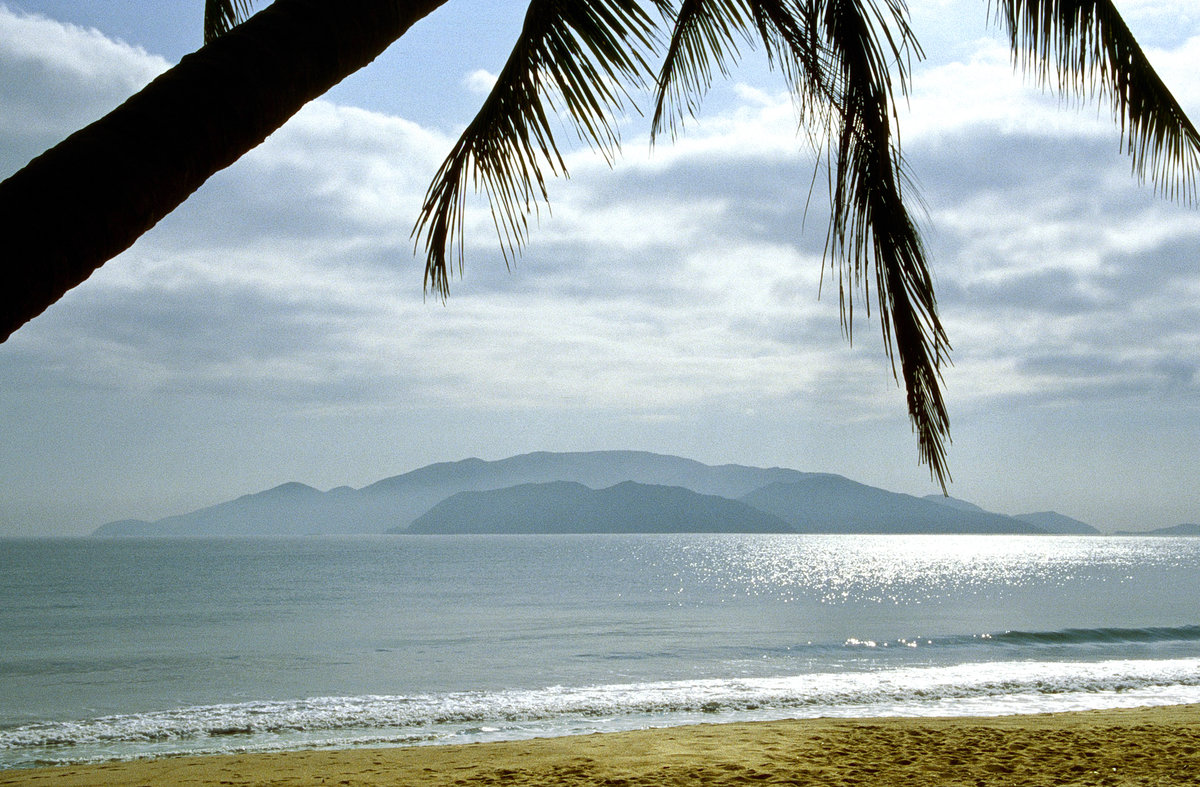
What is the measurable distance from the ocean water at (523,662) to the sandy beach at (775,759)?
1.56 meters

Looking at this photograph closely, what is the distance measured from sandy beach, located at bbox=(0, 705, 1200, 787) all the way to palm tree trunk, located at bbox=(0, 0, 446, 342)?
5.22m

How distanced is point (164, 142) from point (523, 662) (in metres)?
16.1

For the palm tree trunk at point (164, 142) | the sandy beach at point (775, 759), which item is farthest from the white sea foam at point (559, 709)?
the palm tree trunk at point (164, 142)

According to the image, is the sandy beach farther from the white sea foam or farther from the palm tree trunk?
the palm tree trunk

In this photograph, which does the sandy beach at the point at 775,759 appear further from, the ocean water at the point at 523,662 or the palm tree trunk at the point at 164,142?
the palm tree trunk at the point at 164,142

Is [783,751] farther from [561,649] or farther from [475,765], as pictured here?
[561,649]

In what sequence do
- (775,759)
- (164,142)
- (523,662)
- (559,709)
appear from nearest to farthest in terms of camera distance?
(164,142) < (775,759) < (559,709) < (523,662)

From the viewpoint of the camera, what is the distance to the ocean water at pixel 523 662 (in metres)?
10.9

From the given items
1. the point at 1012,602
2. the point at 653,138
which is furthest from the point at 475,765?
the point at 1012,602

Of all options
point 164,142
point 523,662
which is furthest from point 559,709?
point 164,142

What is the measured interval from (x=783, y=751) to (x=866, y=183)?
574 centimetres

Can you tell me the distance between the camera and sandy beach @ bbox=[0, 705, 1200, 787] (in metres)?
5.91

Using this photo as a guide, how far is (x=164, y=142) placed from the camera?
1.56 metres

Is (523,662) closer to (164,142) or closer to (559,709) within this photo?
(559,709)
